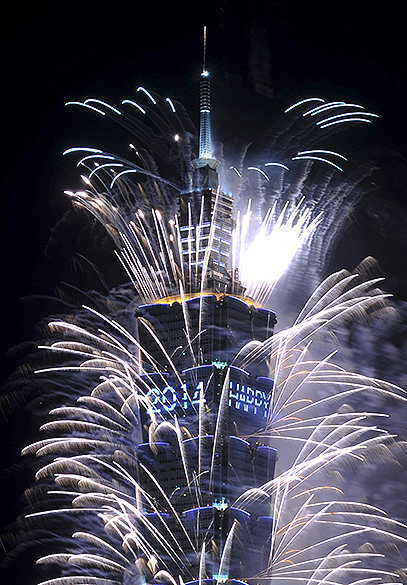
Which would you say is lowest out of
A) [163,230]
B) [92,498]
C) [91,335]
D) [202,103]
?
[92,498]

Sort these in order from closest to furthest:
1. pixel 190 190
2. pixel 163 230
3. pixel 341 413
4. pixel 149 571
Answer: pixel 341 413
pixel 163 230
pixel 149 571
pixel 190 190

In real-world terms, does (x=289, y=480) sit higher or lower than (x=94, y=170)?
lower

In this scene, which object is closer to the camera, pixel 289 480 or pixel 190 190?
pixel 289 480

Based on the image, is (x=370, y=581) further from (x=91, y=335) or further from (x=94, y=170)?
(x=94, y=170)

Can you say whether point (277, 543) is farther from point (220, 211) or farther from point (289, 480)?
point (220, 211)

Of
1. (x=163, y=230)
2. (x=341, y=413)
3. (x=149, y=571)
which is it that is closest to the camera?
(x=341, y=413)

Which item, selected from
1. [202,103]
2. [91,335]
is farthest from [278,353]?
[202,103]

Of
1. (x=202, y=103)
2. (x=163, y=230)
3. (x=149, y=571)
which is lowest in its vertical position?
(x=149, y=571)

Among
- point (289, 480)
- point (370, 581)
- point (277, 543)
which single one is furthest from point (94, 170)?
point (370, 581)

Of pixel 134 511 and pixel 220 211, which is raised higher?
pixel 220 211
